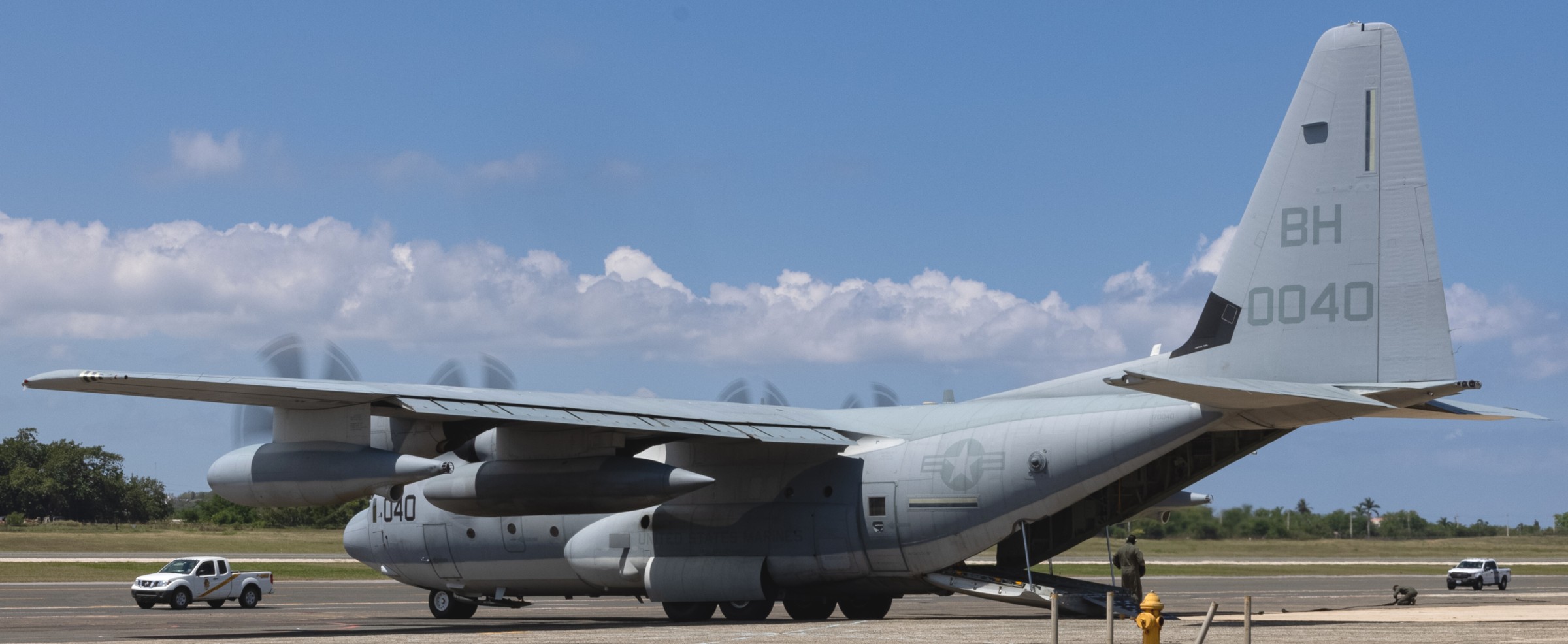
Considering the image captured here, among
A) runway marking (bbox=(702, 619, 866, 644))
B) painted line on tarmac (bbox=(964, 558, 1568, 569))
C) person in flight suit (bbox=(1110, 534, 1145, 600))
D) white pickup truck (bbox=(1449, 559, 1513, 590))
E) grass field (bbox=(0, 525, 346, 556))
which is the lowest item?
painted line on tarmac (bbox=(964, 558, 1568, 569))

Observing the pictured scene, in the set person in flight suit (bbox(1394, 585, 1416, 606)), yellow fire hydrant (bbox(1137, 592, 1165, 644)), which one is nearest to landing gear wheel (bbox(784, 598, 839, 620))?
yellow fire hydrant (bbox(1137, 592, 1165, 644))

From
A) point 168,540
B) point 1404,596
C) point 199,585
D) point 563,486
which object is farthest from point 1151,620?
point 168,540

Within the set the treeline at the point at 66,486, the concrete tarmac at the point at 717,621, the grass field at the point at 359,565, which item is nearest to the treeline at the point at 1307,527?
the grass field at the point at 359,565

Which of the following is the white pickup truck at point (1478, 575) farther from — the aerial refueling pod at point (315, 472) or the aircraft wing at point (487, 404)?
the aerial refueling pod at point (315, 472)

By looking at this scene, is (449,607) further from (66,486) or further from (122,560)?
(66,486)

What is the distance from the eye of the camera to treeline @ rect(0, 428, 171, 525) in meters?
79.3

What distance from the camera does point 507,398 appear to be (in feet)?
66.8

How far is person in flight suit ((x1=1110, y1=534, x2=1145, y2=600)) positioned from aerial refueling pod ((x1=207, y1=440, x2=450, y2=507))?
1058cm

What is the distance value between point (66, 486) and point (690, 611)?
221ft

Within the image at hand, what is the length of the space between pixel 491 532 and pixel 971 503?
28.6 ft

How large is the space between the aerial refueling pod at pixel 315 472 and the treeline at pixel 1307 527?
1778 inches

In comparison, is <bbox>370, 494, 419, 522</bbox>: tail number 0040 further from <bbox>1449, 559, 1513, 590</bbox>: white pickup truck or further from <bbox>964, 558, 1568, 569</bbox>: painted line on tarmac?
<bbox>964, 558, 1568, 569</bbox>: painted line on tarmac

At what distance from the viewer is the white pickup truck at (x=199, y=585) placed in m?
30.1

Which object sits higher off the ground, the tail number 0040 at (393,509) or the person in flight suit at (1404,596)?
the tail number 0040 at (393,509)
